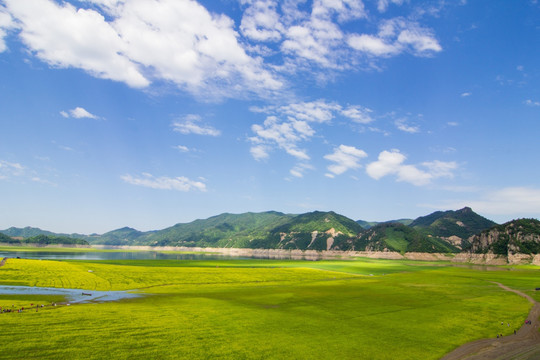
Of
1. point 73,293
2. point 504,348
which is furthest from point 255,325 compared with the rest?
point 73,293

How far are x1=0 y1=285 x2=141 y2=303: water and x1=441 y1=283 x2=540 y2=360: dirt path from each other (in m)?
54.0

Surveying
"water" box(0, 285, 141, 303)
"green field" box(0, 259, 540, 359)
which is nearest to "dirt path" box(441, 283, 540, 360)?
"green field" box(0, 259, 540, 359)

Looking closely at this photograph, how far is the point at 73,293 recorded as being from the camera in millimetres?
60719

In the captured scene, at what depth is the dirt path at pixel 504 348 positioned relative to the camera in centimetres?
3083

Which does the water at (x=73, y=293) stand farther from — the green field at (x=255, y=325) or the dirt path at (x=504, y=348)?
the dirt path at (x=504, y=348)

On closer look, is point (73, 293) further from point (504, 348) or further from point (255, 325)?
point (504, 348)

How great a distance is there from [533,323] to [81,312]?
6585 cm

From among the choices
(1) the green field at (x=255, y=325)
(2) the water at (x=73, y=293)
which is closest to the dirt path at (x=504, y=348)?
(1) the green field at (x=255, y=325)

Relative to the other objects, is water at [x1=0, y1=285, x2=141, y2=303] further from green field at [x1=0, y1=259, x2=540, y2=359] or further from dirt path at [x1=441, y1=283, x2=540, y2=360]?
dirt path at [x1=441, y1=283, x2=540, y2=360]

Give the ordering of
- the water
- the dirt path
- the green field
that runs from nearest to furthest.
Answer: the green field, the dirt path, the water

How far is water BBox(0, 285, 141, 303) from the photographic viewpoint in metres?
55.1

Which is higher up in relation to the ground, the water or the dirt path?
the dirt path

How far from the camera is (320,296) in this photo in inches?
2606

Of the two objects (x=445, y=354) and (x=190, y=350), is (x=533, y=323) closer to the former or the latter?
(x=445, y=354)
